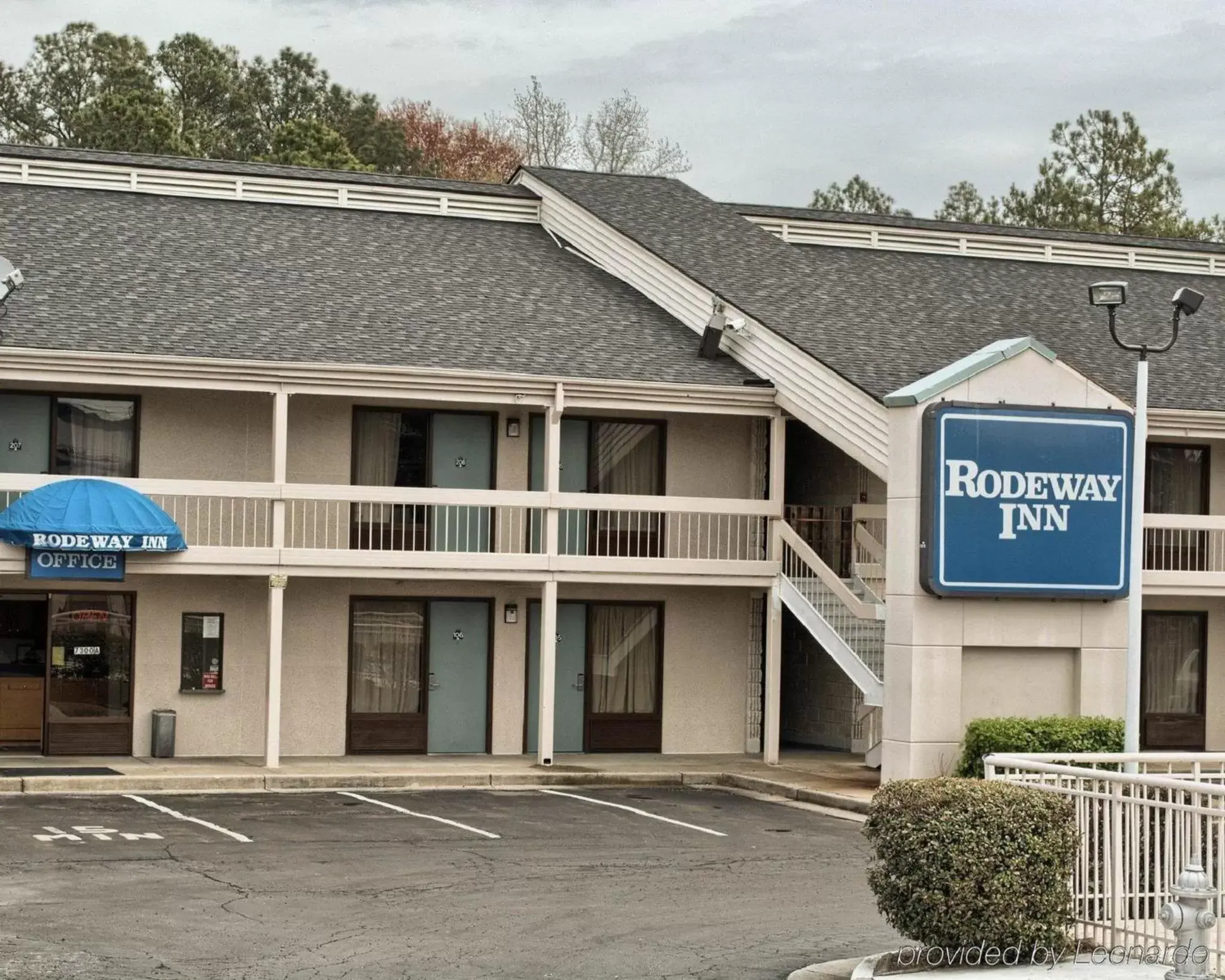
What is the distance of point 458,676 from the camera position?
25984mm

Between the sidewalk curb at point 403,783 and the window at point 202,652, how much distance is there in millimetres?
2581

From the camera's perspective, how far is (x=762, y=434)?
88.7ft

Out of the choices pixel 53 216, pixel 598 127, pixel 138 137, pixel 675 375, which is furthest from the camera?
pixel 598 127

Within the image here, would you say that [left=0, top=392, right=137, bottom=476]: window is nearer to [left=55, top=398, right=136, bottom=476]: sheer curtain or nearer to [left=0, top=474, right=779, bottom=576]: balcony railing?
[left=55, top=398, right=136, bottom=476]: sheer curtain

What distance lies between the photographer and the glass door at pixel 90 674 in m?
24.1

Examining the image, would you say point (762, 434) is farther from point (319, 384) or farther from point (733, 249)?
point (319, 384)

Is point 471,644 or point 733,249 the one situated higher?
point 733,249

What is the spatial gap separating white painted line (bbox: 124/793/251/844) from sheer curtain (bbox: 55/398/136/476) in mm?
4904

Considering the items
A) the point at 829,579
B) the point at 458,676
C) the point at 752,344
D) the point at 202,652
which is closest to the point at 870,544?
the point at 829,579

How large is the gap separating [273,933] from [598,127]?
186 ft

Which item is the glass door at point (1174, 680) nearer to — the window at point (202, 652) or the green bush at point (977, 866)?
the window at point (202, 652)

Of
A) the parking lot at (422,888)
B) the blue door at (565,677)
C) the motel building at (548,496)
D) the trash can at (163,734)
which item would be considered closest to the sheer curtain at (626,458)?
the motel building at (548,496)

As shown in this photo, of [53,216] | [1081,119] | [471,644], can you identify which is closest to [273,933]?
[471,644]

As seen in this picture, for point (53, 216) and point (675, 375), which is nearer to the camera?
point (675, 375)
